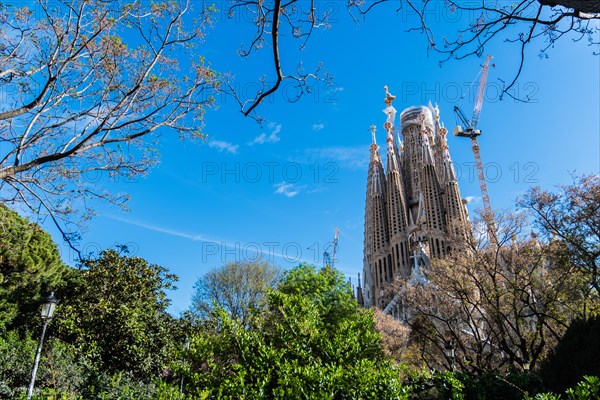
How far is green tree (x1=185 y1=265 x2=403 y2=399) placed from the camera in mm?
5500

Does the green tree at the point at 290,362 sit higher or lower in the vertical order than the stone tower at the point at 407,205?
lower

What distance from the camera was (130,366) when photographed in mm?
12969

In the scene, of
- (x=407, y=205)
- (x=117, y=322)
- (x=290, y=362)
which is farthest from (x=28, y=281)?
(x=407, y=205)

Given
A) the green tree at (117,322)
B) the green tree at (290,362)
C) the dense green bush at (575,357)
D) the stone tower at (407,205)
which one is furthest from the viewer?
the stone tower at (407,205)

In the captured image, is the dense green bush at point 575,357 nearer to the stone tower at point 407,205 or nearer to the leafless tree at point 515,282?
the leafless tree at point 515,282

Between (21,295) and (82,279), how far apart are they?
2483 millimetres

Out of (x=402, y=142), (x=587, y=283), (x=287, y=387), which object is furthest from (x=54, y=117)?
(x=402, y=142)

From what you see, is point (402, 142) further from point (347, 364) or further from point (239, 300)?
point (347, 364)

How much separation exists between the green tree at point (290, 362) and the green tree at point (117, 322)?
5893mm

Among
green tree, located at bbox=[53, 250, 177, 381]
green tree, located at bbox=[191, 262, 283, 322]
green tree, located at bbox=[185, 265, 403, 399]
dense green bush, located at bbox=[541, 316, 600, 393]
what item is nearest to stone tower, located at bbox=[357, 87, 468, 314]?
green tree, located at bbox=[191, 262, 283, 322]

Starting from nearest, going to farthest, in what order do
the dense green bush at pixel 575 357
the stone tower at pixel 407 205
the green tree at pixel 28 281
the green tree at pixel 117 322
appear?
1. the dense green bush at pixel 575 357
2. the green tree at pixel 117 322
3. the green tree at pixel 28 281
4. the stone tower at pixel 407 205

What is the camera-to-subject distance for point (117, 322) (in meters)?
12.8

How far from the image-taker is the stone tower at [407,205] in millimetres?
58000

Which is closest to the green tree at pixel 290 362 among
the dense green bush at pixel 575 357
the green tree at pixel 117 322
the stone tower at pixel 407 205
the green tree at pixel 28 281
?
the dense green bush at pixel 575 357
